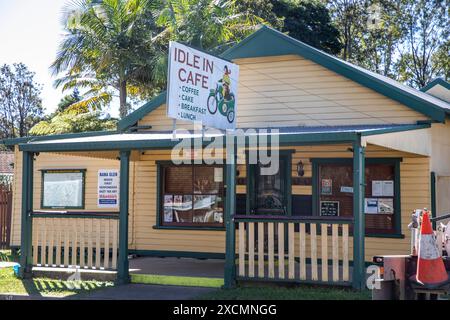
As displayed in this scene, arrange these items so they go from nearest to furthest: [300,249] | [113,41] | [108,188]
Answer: [300,249] < [108,188] < [113,41]

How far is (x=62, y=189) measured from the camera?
15.8 meters

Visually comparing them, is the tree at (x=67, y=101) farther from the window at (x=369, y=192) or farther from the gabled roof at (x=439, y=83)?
the window at (x=369, y=192)

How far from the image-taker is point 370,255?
1266 cm

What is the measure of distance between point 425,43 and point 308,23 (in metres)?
9.14

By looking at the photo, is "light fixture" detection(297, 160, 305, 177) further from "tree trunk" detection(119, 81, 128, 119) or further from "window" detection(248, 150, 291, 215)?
"tree trunk" detection(119, 81, 128, 119)

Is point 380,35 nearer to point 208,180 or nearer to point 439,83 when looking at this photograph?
point 439,83

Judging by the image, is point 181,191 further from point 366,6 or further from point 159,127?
point 366,6

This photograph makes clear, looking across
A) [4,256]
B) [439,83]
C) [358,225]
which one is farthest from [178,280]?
[439,83]

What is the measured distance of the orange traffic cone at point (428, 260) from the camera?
636cm

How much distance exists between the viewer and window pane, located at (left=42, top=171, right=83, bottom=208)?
51.4 feet

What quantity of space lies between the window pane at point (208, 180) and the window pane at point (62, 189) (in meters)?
3.30
